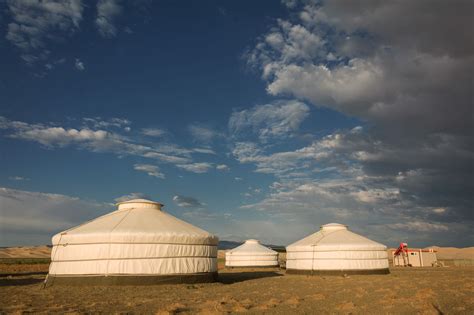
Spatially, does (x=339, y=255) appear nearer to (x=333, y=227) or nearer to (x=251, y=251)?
(x=333, y=227)

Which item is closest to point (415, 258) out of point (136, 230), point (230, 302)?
point (136, 230)

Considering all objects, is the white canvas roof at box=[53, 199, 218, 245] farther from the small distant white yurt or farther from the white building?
the white building

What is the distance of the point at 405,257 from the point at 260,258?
55.7 ft

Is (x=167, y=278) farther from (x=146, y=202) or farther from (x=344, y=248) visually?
(x=344, y=248)

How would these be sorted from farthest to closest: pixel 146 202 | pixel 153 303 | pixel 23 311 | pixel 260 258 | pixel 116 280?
pixel 260 258, pixel 146 202, pixel 116 280, pixel 153 303, pixel 23 311

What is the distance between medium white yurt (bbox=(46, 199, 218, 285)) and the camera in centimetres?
1537

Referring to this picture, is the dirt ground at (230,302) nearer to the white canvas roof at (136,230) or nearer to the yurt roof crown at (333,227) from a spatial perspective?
the white canvas roof at (136,230)

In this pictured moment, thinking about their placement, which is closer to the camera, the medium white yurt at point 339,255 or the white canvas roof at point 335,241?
the medium white yurt at point 339,255

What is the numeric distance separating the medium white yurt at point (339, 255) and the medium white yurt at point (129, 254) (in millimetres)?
8882

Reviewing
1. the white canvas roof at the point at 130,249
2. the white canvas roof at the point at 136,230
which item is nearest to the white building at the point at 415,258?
the white canvas roof at the point at 136,230

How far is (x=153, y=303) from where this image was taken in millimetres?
10648

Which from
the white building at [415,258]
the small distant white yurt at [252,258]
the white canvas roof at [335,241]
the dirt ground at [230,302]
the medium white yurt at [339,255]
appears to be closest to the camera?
the dirt ground at [230,302]

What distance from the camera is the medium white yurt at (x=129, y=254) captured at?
15367mm

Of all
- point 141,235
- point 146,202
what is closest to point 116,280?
point 141,235
